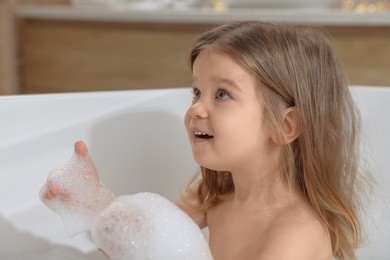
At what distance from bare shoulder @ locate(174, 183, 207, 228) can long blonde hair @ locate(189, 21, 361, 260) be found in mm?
210

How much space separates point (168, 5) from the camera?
7.10 feet

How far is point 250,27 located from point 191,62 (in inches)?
4.0

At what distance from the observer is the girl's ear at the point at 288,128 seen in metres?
0.87

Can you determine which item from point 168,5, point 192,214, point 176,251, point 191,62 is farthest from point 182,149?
point 168,5

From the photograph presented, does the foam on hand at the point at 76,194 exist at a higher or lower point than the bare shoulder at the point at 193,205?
higher

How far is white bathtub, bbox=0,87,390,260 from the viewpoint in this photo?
44.5 inches

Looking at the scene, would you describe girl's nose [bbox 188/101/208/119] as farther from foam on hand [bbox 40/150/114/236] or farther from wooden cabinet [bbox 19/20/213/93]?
wooden cabinet [bbox 19/20/213/93]

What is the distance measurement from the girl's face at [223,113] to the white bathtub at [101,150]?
394mm

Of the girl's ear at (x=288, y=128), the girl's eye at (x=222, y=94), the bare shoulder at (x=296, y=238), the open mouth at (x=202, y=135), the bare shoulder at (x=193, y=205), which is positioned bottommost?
the bare shoulder at (x=193, y=205)

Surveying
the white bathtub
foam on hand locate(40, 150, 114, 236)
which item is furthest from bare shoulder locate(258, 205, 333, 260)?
the white bathtub

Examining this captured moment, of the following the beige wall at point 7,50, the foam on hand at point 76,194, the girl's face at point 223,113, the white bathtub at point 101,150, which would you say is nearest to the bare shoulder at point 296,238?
the girl's face at point 223,113

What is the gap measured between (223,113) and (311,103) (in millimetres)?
120

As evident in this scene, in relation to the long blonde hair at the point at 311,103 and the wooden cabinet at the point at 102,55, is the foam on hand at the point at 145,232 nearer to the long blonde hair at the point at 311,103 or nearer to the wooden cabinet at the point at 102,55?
the long blonde hair at the point at 311,103

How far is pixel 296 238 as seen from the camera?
85 centimetres
